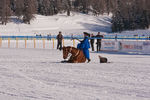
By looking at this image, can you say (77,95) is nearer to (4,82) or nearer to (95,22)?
(4,82)

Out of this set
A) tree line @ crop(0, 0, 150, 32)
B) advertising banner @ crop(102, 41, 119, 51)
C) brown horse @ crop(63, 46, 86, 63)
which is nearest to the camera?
brown horse @ crop(63, 46, 86, 63)

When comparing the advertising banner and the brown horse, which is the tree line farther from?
the brown horse

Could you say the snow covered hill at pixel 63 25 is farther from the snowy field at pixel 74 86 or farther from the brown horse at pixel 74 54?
the snowy field at pixel 74 86

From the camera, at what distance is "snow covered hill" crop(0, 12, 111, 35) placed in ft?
292

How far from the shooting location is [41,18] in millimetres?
103562

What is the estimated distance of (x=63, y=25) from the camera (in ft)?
330

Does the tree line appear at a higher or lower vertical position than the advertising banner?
higher

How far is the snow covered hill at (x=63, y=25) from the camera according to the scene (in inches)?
3503

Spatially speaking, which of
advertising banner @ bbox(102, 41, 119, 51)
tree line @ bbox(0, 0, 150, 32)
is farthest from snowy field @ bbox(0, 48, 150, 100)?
tree line @ bbox(0, 0, 150, 32)

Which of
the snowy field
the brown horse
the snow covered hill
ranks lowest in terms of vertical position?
the snowy field

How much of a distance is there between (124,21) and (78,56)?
260ft

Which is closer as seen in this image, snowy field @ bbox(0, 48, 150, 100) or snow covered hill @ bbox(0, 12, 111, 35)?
snowy field @ bbox(0, 48, 150, 100)

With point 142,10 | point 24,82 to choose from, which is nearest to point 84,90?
point 24,82

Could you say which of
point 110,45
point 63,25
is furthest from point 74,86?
point 63,25
